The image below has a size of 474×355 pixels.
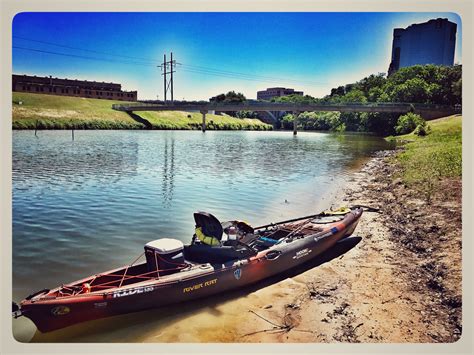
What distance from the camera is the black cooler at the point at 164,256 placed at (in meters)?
5.17

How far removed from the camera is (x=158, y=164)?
17.3 metres

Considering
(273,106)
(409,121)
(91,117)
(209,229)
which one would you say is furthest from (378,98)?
(209,229)

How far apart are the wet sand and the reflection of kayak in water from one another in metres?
0.25

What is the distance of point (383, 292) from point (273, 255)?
175 centimetres

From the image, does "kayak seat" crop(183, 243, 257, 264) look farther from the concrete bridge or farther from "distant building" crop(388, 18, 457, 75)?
the concrete bridge

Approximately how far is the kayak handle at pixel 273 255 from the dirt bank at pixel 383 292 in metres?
0.45

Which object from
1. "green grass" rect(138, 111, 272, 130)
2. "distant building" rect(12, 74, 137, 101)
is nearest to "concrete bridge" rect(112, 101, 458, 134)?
"green grass" rect(138, 111, 272, 130)

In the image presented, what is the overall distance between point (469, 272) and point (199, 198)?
779cm

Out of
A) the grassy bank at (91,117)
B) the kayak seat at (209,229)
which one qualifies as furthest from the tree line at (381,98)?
the grassy bank at (91,117)

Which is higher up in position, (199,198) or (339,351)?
(199,198)

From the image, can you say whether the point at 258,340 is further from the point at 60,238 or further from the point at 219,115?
the point at 219,115

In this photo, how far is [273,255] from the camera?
6.11 metres

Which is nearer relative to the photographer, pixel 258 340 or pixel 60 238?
pixel 258 340
